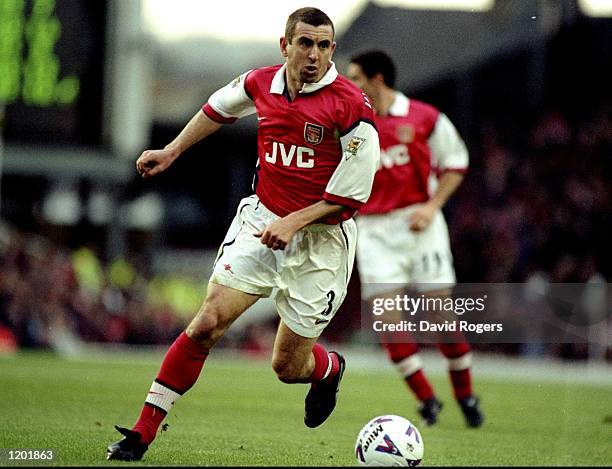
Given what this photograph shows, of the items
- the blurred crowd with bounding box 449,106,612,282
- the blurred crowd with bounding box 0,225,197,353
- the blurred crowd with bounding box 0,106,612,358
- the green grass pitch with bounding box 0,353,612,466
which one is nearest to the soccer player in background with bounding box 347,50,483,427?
the green grass pitch with bounding box 0,353,612,466

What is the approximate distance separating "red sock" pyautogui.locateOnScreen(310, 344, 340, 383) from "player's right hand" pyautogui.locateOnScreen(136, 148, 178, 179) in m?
1.33

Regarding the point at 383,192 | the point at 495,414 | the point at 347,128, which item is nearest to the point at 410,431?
the point at 347,128

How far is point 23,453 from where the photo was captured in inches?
224

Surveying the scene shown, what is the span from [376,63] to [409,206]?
1.05 meters

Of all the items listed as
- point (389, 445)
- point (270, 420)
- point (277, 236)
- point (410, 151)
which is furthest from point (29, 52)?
point (389, 445)

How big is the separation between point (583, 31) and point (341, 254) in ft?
47.9

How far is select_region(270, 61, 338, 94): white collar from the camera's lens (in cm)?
618

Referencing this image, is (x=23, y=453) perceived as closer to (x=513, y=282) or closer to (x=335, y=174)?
(x=335, y=174)

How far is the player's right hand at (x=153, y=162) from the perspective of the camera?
6.32 metres

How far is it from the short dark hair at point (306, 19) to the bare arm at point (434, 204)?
2914 mm

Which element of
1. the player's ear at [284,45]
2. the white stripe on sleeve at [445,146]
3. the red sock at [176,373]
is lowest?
the red sock at [176,373]

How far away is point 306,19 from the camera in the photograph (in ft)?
19.7

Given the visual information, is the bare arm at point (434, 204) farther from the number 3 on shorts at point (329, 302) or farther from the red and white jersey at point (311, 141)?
the red and white jersey at point (311, 141)

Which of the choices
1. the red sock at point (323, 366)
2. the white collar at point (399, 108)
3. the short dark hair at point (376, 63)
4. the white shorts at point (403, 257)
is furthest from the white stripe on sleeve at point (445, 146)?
the red sock at point (323, 366)
